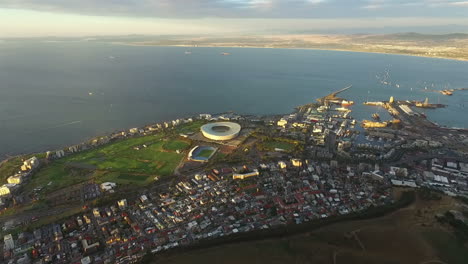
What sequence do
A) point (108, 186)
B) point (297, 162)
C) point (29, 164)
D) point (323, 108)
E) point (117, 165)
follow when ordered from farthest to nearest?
point (323, 108) → point (117, 165) → point (297, 162) → point (29, 164) → point (108, 186)

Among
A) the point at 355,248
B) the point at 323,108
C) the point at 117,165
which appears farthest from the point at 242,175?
the point at 323,108

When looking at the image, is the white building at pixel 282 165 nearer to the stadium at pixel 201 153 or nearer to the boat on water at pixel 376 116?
the stadium at pixel 201 153

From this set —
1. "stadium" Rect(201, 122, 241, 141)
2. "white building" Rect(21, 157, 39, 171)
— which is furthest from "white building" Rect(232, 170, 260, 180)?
"white building" Rect(21, 157, 39, 171)

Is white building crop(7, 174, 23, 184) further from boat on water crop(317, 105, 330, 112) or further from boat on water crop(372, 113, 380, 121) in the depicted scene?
boat on water crop(372, 113, 380, 121)

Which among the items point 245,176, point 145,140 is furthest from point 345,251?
point 145,140

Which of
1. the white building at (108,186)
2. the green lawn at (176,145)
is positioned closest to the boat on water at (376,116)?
the green lawn at (176,145)

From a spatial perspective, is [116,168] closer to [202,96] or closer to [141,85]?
[202,96]

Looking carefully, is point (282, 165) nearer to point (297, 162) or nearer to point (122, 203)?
point (297, 162)
